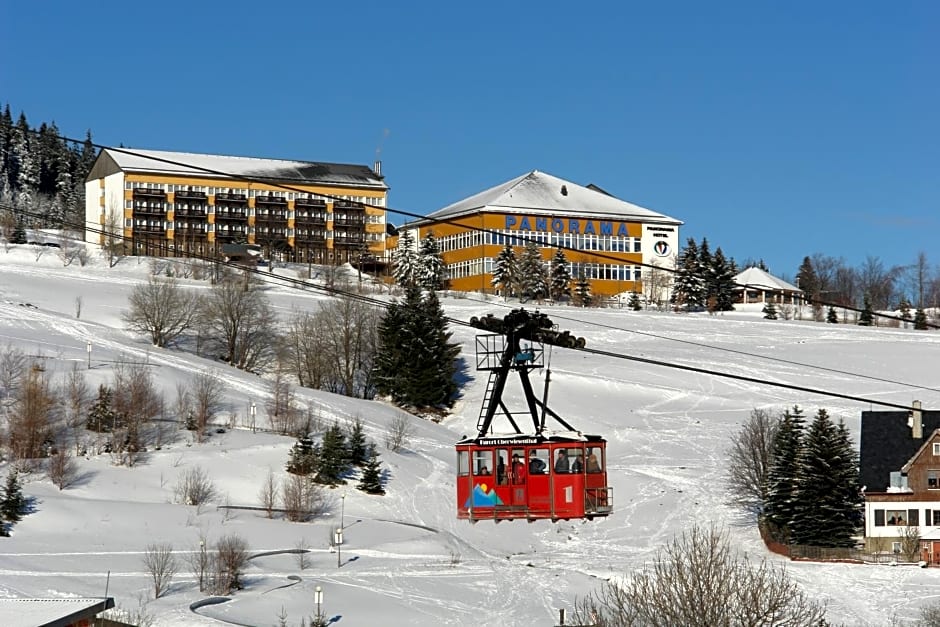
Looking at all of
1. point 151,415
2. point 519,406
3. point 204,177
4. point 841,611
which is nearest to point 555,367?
point 519,406

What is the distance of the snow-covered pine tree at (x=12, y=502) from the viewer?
66.1 meters

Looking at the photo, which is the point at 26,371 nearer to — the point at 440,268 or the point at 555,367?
the point at 555,367

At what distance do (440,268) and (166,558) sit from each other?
91.6 meters

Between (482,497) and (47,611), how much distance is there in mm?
19135

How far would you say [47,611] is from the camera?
4431cm

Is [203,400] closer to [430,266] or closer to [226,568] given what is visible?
[226,568]

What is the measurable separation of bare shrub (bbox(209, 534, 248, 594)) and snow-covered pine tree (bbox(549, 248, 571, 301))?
282 ft

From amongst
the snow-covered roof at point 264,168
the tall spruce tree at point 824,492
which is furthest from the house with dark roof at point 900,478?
the snow-covered roof at point 264,168

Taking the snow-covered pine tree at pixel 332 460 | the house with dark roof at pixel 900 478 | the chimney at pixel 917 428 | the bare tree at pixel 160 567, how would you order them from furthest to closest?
the chimney at pixel 917 428 < the snow-covered pine tree at pixel 332 460 < the house with dark roof at pixel 900 478 < the bare tree at pixel 160 567

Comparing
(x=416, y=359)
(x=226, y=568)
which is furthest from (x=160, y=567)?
(x=416, y=359)

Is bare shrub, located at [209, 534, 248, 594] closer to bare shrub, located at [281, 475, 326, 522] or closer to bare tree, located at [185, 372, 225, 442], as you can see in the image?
bare shrub, located at [281, 475, 326, 522]

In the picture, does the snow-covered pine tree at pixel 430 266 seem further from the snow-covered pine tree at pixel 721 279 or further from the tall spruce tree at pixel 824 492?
the tall spruce tree at pixel 824 492

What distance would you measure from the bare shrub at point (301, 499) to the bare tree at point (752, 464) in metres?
24.3

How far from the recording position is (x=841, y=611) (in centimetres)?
6247
